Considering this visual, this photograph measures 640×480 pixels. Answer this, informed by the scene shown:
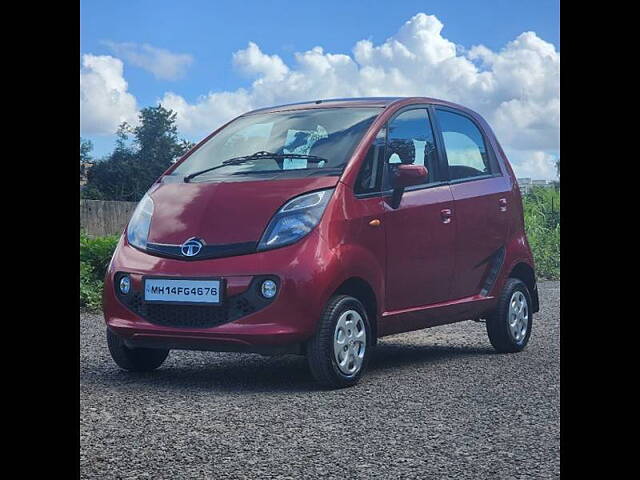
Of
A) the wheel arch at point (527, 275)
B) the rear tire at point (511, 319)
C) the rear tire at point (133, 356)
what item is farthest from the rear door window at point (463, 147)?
the rear tire at point (133, 356)

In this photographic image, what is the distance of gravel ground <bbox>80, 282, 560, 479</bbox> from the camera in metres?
4.22

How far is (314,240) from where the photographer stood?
5977mm

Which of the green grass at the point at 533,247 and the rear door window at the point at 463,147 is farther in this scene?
the green grass at the point at 533,247

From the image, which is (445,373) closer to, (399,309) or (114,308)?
(399,309)

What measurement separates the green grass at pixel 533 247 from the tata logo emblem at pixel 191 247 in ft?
16.3

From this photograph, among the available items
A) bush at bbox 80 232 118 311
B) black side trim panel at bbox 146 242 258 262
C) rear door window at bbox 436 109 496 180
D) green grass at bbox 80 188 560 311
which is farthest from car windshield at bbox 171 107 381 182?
bush at bbox 80 232 118 311

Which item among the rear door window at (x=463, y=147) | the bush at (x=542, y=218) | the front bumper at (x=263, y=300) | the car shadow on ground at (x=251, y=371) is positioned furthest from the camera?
the bush at (x=542, y=218)

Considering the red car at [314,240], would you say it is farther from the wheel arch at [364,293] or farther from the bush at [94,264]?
the bush at [94,264]

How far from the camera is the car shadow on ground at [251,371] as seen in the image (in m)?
6.38

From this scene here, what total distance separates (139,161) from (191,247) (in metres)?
34.6

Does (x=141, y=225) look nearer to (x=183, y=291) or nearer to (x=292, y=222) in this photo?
(x=183, y=291)

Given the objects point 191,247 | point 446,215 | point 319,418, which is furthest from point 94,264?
point 319,418

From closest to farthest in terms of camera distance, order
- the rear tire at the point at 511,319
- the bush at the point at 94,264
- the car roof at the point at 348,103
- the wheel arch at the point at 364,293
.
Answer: the wheel arch at the point at 364,293
the car roof at the point at 348,103
the rear tire at the point at 511,319
the bush at the point at 94,264
